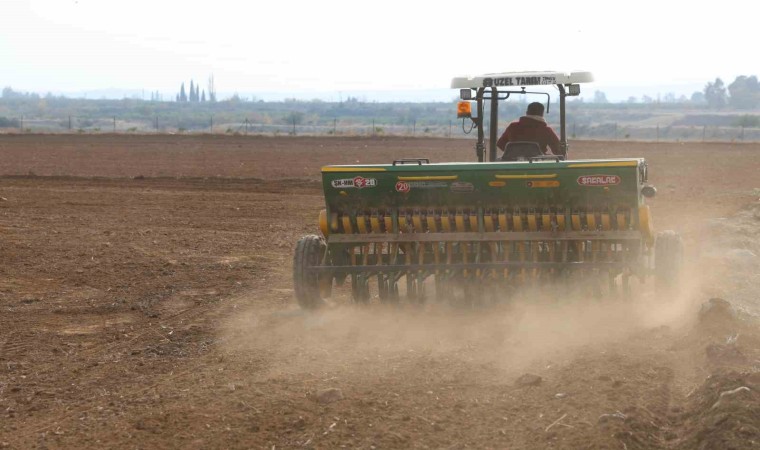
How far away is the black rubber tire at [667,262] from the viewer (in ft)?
32.1

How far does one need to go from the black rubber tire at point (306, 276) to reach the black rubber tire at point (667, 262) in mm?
3314

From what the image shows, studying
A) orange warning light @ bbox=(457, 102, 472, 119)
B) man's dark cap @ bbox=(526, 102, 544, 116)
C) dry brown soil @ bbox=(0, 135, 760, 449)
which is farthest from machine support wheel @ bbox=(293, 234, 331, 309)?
man's dark cap @ bbox=(526, 102, 544, 116)

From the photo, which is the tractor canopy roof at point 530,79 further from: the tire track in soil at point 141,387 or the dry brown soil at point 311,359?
the tire track in soil at point 141,387

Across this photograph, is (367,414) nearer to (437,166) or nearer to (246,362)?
(246,362)

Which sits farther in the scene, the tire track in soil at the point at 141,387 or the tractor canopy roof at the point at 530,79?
the tractor canopy roof at the point at 530,79

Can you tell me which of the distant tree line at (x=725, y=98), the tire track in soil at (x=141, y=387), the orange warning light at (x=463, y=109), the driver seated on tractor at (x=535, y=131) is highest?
the distant tree line at (x=725, y=98)

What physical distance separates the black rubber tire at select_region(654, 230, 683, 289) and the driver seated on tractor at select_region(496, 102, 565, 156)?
194 centimetres

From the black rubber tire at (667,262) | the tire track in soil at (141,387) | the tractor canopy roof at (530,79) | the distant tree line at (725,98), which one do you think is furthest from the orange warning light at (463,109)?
the distant tree line at (725,98)

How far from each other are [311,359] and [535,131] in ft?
14.3

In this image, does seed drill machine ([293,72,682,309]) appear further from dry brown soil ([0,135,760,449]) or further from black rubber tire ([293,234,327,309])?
dry brown soil ([0,135,760,449])

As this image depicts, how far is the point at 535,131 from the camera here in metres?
11.4

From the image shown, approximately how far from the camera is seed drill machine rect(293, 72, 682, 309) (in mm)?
9648

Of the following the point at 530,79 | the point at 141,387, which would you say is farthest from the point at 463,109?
the point at 141,387

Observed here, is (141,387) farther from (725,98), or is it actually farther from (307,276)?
(725,98)
